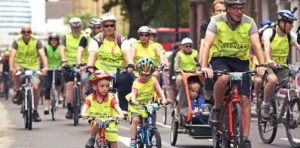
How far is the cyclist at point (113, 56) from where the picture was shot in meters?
17.1

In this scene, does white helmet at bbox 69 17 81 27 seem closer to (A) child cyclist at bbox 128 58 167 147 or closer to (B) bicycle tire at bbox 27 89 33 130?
(B) bicycle tire at bbox 27 89 33 130

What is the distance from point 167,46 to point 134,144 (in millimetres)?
75907

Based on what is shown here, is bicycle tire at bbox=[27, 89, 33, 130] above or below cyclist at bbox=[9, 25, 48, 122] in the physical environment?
below

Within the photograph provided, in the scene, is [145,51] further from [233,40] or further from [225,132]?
[225,132]

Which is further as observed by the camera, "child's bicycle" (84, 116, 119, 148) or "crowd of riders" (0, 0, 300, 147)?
"crowd of riders" (0, 0, 300, 147)

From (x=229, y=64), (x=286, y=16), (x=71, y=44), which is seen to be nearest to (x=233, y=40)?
(x=229, y=64)

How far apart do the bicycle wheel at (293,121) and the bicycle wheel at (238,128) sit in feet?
11.4

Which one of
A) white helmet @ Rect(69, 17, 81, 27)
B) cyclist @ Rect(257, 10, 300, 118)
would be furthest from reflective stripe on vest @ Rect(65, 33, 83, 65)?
cyclist @ Rect(257, 10, 300, 118)

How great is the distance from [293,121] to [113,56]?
3149mm

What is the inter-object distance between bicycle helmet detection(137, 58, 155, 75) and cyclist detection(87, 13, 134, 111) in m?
2.86

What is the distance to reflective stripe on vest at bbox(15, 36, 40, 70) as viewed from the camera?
68.2 feet

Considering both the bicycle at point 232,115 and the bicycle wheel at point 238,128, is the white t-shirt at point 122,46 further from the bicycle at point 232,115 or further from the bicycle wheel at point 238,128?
the bicycle wheel at point 238,128

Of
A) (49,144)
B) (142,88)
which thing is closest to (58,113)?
(49,144)

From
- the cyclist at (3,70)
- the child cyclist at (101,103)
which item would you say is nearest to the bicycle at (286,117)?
the child cyclist at (101,103)
